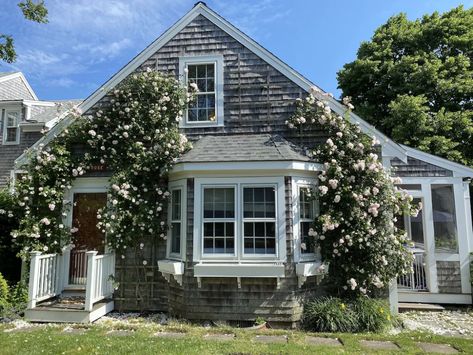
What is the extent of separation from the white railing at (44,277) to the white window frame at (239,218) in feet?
11.2

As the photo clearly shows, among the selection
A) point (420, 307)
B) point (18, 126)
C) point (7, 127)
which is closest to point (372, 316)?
point (420, 307)

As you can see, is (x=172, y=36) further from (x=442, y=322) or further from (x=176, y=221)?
(x=442, y=322)

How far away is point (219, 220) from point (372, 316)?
3572 mm

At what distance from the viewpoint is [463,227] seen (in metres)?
8.77

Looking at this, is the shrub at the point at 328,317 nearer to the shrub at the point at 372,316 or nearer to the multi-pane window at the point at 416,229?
the shrub at the point at 372,316

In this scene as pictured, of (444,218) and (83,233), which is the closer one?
(444,218)

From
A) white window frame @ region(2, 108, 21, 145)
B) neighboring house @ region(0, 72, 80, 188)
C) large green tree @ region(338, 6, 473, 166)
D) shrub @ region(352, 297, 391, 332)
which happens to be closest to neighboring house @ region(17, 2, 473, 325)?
shrub @ region(352, 297, 391, 332)

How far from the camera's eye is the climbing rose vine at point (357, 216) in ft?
24.4

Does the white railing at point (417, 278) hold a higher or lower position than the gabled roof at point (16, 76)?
lower

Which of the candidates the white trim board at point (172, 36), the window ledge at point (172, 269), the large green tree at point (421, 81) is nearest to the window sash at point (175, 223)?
the window ledge at point (172, 269)

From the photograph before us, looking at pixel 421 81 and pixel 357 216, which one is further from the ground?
pixel 421 81

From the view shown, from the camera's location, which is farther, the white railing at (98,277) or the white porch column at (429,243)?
the white porch column at (429,243)

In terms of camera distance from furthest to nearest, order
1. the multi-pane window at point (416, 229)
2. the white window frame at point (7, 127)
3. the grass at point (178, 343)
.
A: 1. the white window frame at point (7, 127)
2. the multi-pane window at point (416, 229)
3. the grass at point (178, 343)

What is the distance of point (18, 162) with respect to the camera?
Answer: 885 cm
